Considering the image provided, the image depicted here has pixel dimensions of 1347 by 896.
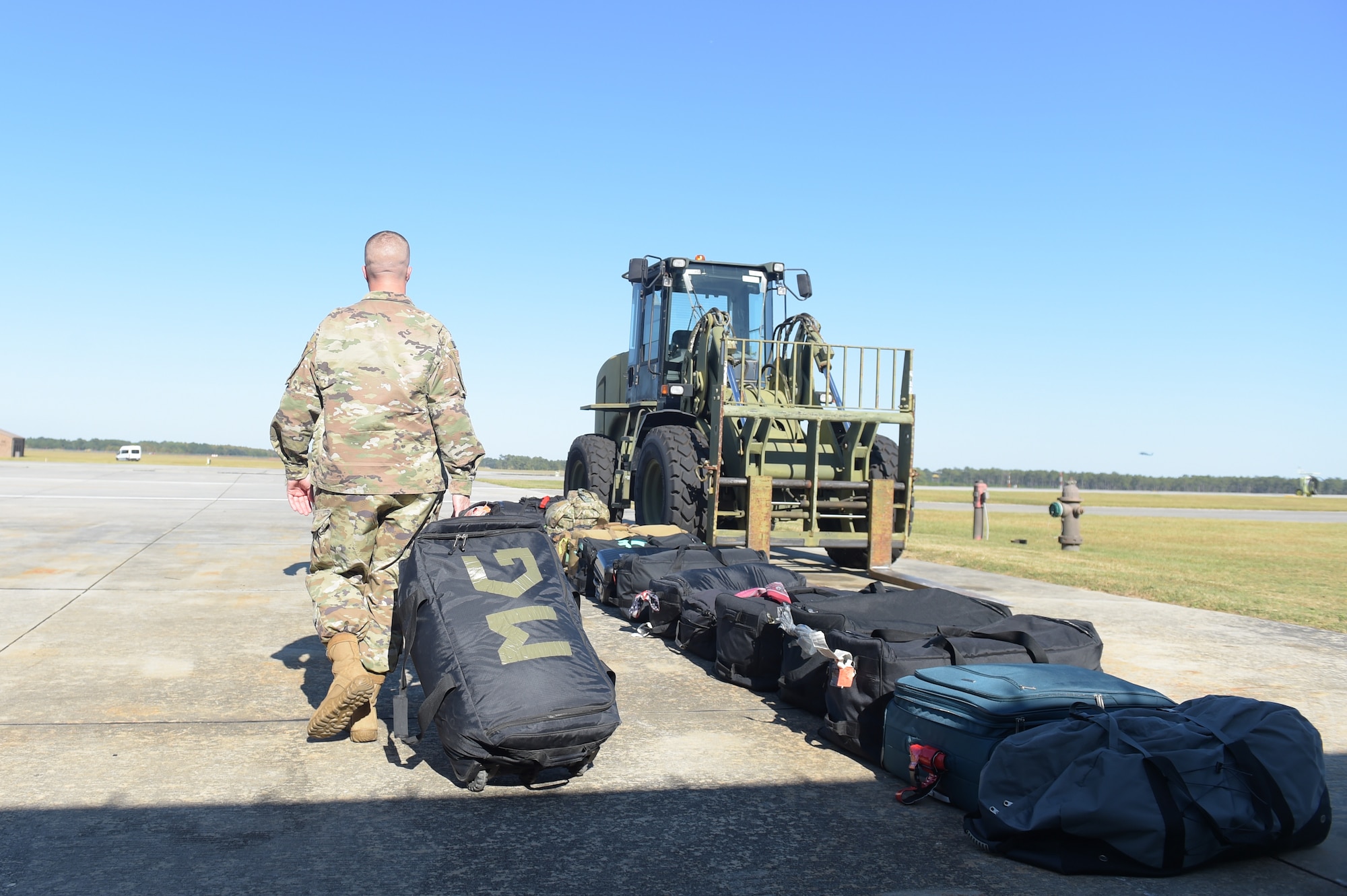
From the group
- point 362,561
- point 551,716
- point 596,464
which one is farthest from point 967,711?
point 596,464

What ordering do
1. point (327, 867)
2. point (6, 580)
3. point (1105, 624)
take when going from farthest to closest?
point (6, 580) < point (1105, 624) < point (327, 867)

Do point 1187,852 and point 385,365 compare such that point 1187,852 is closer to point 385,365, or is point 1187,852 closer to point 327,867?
point 327,867

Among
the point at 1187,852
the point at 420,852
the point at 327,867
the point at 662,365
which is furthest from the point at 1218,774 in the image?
the point at 662,365

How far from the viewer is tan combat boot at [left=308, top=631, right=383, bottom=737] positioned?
11.7ft

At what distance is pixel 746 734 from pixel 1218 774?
1.80 meters

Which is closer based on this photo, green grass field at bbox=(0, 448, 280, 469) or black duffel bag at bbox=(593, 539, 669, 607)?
black duffel bag at bbox=(593, 539, 669, 607)

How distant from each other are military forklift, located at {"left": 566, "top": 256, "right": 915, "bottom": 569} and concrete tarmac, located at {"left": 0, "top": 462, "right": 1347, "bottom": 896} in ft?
10.0

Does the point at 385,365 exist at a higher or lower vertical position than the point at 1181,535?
higher

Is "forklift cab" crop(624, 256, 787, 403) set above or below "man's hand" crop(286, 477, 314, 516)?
above

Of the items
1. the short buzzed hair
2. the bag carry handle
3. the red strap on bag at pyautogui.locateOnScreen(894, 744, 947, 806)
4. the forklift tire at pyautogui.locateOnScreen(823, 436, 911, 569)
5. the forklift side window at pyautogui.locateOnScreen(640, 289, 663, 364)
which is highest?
the forklift side window at pyautogui.locateOnScreen(640, 289, 663, 364)

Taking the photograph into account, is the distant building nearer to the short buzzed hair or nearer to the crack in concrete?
the crack in concrete

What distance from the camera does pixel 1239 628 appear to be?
6938 mm

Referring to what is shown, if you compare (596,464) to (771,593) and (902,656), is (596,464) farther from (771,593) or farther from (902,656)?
(902,656)

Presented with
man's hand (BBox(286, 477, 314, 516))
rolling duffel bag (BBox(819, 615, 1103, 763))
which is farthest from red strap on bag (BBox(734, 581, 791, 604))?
man's hand (BBox(286, 477, 314, 516))
